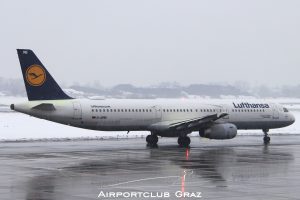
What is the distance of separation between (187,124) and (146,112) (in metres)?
3.02

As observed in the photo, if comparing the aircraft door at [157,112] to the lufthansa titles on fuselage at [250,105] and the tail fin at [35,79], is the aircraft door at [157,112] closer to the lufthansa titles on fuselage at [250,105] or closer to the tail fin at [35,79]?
the lufthansa titles on fuselage at [250,105]

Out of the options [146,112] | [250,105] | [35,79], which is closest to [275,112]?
[250,105]

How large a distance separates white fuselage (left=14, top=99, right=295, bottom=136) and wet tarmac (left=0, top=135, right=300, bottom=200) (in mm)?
1947

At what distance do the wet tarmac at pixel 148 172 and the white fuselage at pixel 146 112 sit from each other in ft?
6.39

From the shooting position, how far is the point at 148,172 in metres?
24.7

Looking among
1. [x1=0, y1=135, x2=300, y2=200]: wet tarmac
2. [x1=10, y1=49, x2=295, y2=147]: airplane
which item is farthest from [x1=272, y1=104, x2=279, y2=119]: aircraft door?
[x1=0, y1=135, x2=300, y2=200]: wet tarmac

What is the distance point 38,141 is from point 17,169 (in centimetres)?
1943

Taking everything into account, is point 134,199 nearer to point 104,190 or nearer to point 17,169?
point 104,190

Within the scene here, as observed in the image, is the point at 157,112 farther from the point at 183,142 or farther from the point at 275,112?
the point at 275,112

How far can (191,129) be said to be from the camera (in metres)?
41.4

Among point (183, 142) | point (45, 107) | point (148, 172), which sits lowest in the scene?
point (148, 172)

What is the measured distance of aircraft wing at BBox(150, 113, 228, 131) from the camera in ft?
133

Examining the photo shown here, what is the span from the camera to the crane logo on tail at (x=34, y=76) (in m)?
38.9

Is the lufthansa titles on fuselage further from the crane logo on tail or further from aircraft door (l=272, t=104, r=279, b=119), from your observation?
the crane logo on tail
